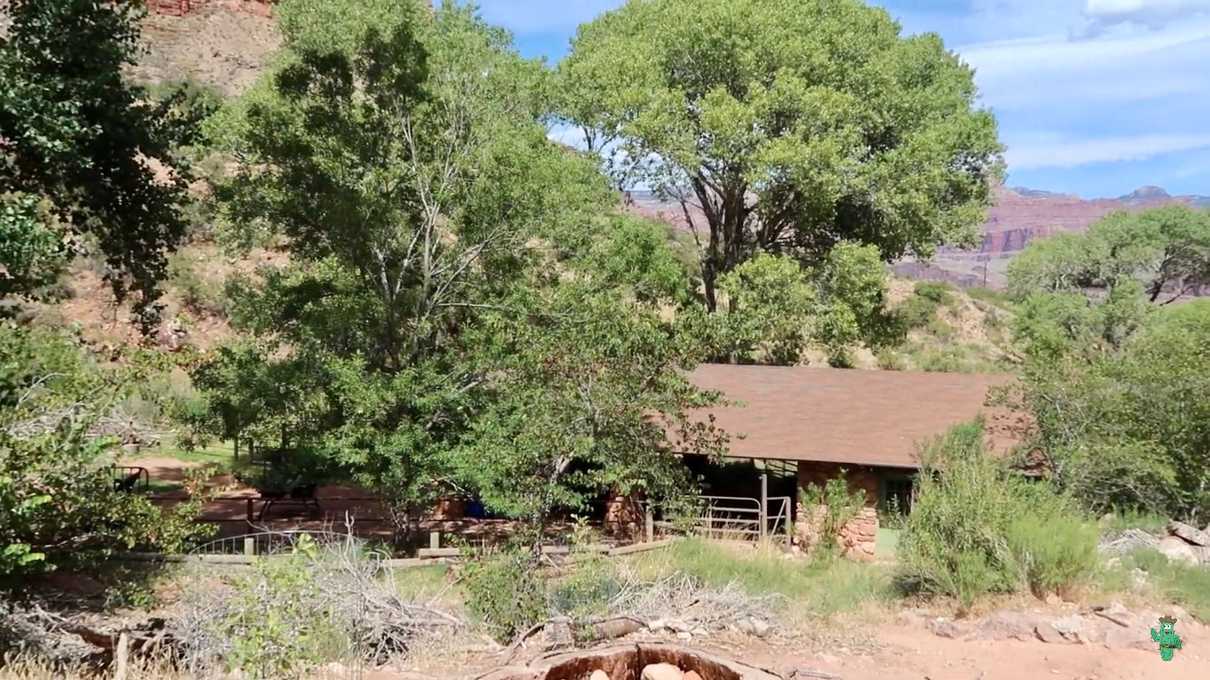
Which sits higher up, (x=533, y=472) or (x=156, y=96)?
(x=156, y=96)

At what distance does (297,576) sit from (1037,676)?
832 cm

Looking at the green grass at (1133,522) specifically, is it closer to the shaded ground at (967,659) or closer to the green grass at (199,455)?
the shaded ground at (967,659)

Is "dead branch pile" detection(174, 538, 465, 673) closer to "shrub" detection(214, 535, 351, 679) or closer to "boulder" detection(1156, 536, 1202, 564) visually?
"shrub" detection(214, 535, 351, 679)

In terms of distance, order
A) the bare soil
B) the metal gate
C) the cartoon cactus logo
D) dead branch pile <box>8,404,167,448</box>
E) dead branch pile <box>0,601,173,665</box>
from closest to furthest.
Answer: dead branch pile <box>0,601,173,665</box>, dead branch pile <box>8,404,167,448</box>, the cartoon cactus logo, the metal gate, the bare soil

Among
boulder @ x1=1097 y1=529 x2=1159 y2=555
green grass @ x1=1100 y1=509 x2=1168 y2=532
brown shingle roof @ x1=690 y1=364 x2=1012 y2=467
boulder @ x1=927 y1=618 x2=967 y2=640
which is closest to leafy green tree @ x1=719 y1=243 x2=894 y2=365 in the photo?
brown shingle roof @ x1=690 y1=364 x2=1012 y2=467

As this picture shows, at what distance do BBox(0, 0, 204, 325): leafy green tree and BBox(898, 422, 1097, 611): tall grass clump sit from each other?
1270 cm

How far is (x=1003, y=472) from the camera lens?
53.0ft

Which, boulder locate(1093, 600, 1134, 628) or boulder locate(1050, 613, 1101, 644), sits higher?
boulder locate(1093, 600, 1134, 628)

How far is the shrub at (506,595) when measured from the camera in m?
11.2

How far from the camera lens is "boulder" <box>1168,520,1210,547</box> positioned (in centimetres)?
1501

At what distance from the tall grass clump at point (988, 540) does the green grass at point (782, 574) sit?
90 centimetres

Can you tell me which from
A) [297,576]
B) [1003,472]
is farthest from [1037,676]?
[297,576]

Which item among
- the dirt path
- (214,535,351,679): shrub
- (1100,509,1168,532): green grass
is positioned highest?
(214,535,351,679): shrub

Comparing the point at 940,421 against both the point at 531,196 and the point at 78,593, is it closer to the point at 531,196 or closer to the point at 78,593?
the point at 531,196
